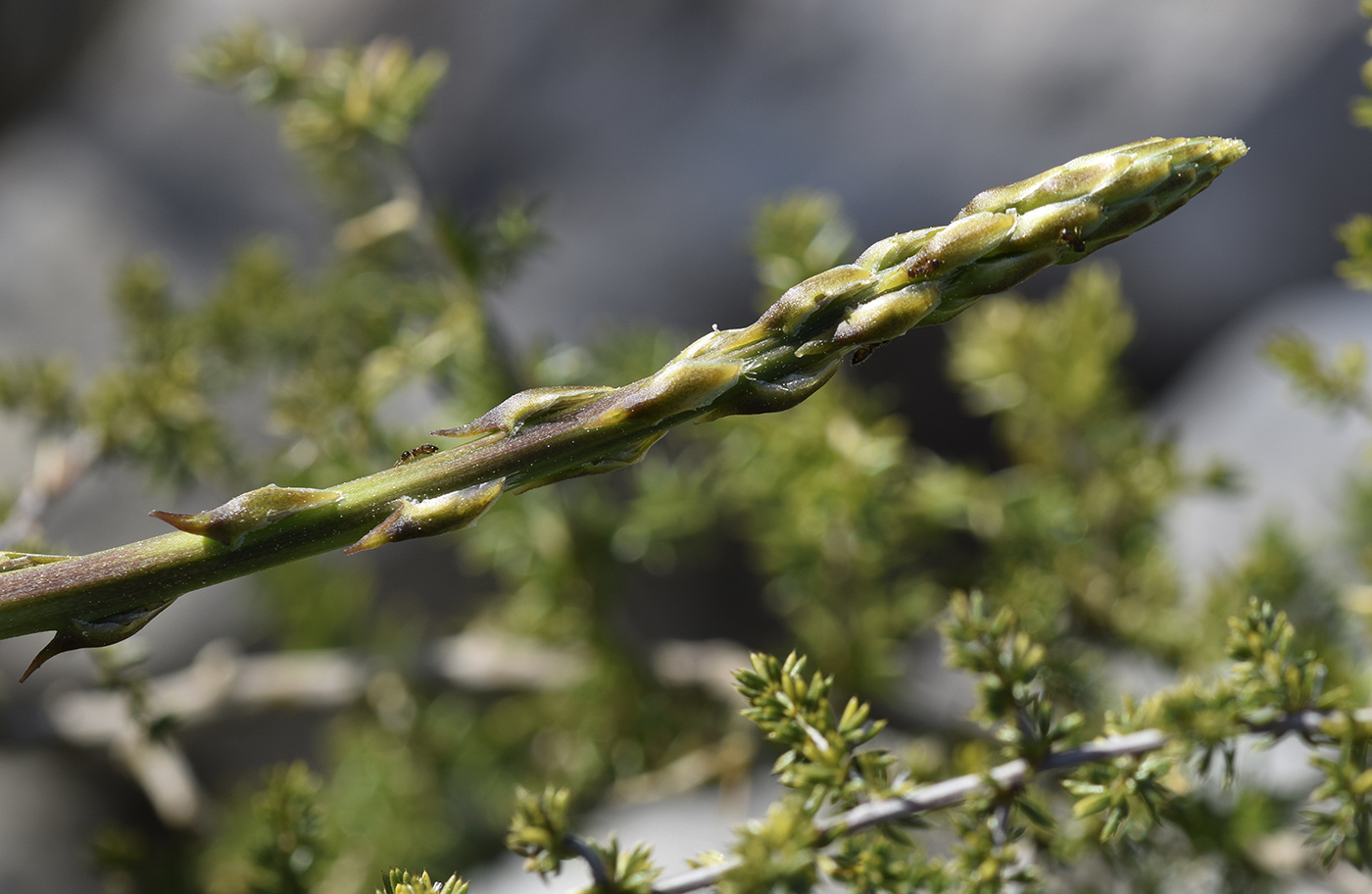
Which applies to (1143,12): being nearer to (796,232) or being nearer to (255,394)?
(796,232)

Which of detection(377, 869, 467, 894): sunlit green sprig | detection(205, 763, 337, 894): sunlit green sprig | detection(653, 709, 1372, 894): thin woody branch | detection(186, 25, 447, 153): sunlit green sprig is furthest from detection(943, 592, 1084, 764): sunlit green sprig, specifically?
detection(186, 25, 447, 153): sunlit green sprig

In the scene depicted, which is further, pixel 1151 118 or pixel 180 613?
pixel 1151 118

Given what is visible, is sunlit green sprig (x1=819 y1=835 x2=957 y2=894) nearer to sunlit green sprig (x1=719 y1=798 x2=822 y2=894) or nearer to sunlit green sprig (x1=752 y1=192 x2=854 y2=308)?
sunlit green sprig (x1=719 y1=798 x2=822 y2=894)

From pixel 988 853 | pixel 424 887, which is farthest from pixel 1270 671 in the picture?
pixel 424 887

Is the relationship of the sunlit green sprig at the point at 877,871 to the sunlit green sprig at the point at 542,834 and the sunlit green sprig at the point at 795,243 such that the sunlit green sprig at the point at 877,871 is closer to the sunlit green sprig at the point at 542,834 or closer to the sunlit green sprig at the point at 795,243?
the sunlit green sprig at the point at 542,834

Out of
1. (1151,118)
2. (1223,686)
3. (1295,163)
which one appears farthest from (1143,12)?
(1223,686)

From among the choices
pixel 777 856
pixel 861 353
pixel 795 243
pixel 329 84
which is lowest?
pixel 777 856

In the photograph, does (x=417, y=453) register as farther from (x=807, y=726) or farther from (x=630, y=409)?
(x=807, y=726)

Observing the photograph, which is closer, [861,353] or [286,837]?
[861,353]
